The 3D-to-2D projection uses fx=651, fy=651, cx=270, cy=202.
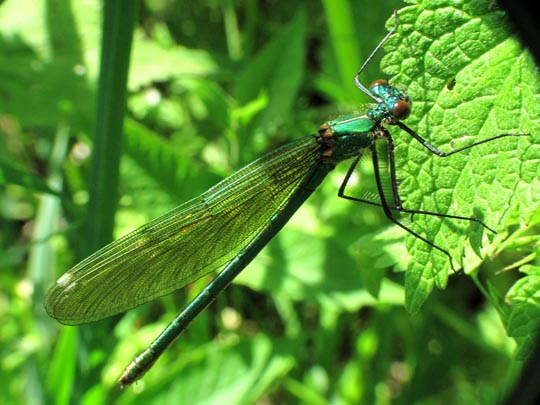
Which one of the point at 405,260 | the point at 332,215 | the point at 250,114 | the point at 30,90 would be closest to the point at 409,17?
the point at 405,260

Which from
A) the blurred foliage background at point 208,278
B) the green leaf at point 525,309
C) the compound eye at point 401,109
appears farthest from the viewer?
the blurred foliage background at point 208,278

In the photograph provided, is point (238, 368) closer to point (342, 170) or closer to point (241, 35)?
point (342, 170)

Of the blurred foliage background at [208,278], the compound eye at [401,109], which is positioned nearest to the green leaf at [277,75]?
the blurred foliage background at [208,278]

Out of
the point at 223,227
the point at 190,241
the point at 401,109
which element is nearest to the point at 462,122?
the point at 401,109

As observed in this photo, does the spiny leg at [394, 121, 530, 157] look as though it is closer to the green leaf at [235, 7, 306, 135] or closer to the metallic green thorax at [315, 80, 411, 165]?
the metallic green thorax at [315, 80, 411, 165]

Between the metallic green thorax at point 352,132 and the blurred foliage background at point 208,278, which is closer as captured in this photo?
the metallic green thorax at point 352,132

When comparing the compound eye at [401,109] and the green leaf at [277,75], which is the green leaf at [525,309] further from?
the green leaf at [277,75]

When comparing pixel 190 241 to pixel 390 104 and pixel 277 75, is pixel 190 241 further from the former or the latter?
Answer: pixel 277 75
